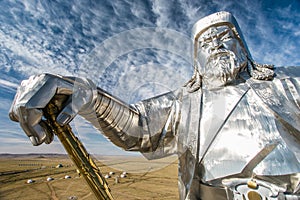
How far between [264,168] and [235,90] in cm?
63

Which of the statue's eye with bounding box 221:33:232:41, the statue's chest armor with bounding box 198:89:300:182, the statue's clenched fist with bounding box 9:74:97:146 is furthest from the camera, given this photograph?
the statue's eye with bounding box 221:33:232:41

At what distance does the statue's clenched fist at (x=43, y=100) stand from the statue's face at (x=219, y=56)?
1.05 metres

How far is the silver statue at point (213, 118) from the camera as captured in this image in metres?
1.36

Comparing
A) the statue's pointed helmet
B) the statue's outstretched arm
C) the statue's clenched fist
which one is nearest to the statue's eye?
the statue's pointed helmet

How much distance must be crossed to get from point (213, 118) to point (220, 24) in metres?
0.89

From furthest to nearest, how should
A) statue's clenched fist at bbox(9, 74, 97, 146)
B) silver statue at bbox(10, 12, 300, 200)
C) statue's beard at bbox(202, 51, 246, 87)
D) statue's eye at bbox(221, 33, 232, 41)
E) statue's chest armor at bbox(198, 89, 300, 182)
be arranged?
statue's eye at bbox(221, 33, 232, 41) → statue's beard at bbox(202, 51, 246, 87) → statue's chest armor at bbox(198, 89, 300, 182) → silver statue at bbox(10, 12, 300, 200) → statue's clenched fist at bbox(9, 74, 97, 146)

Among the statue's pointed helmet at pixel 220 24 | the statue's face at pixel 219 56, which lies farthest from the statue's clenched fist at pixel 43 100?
the statue's pointed helmet at pixel 220 24

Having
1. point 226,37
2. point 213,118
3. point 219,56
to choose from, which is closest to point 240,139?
A: point 213,118

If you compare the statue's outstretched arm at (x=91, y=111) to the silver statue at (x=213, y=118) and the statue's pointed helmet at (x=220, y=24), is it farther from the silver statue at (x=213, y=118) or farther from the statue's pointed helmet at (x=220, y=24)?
the statue's pointed helmet at (x=220, y=24)

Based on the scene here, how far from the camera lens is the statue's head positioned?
1864mm

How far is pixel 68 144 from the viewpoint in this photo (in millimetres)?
1386

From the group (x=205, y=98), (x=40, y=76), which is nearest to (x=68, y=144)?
(x=40, y=76)

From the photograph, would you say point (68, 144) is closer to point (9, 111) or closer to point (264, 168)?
point (9, 111)

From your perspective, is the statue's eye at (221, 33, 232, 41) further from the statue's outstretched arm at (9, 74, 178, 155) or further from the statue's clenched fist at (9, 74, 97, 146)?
the statue's clenched fist at (9, 74, 97, 146)
